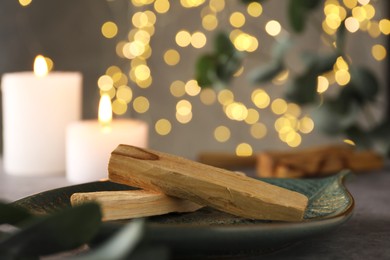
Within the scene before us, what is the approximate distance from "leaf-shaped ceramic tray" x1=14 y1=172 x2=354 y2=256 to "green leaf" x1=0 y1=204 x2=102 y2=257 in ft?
0.13

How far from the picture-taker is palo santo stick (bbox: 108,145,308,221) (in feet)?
1.60

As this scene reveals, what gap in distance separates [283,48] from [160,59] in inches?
12.8

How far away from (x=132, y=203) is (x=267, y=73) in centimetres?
75

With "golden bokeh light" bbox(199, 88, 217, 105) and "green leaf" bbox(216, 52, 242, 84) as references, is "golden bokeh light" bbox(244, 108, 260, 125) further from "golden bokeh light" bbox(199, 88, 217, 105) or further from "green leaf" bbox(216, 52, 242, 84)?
"green leaf" bbox(216, 52, 242, 84)

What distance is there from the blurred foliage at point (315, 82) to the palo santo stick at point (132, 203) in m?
0.66

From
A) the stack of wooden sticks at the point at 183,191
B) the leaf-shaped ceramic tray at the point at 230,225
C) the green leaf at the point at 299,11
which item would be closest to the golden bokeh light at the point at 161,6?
the green leaf at the point at 299,11

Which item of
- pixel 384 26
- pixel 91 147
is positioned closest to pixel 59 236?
pixel 91 147

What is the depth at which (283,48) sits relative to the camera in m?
1.20

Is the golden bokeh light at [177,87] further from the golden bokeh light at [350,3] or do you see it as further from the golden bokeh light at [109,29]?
the golden bokeh light at [350,3]

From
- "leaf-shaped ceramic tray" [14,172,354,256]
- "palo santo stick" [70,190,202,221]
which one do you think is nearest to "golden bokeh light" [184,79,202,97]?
"leaf-shaped ceramic tray" [14,172,354,256]

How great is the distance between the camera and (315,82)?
1139mm

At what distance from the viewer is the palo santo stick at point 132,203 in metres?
0.47

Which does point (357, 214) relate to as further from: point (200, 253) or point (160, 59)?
point (160, 59)

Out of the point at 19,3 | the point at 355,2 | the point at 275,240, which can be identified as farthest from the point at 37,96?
the point at 355,2
